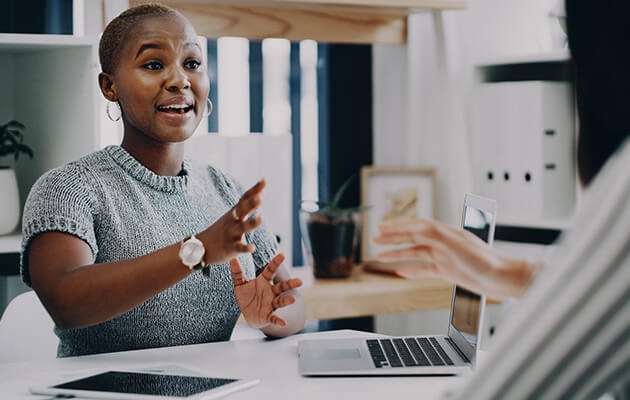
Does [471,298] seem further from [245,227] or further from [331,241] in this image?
[331,241]

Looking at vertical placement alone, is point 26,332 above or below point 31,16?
below

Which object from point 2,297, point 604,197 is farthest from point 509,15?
point 604,197

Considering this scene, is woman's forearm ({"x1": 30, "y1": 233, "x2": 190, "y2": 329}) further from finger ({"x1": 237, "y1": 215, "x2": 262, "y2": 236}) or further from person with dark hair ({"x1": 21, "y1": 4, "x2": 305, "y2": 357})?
finger ({"x1": 237, "y1": 215, "x2": 262, "y2": 236})

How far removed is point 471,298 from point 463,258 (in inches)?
10.4

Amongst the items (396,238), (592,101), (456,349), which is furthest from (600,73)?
(456,349)

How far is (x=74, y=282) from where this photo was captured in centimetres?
115

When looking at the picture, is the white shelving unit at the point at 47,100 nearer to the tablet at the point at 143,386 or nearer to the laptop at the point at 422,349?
the tablet at the point at 143,386

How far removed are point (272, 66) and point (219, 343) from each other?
1.18 m

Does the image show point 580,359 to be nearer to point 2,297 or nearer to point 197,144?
point 197,144

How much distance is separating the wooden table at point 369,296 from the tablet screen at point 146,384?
0.87 m

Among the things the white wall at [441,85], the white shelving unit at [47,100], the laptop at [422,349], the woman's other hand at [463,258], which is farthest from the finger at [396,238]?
the white wall at [441,85]

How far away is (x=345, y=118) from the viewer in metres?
2.42

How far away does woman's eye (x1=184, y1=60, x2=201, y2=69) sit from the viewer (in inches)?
56.8

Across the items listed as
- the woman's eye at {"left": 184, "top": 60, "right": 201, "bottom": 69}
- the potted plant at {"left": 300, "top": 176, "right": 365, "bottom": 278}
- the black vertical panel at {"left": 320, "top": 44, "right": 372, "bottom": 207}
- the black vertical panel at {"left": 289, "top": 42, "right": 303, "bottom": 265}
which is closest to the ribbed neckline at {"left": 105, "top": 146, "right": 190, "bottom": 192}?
the woman's eye at {"left": 184, "top": 60, "right": 201, "bottom": 69}
